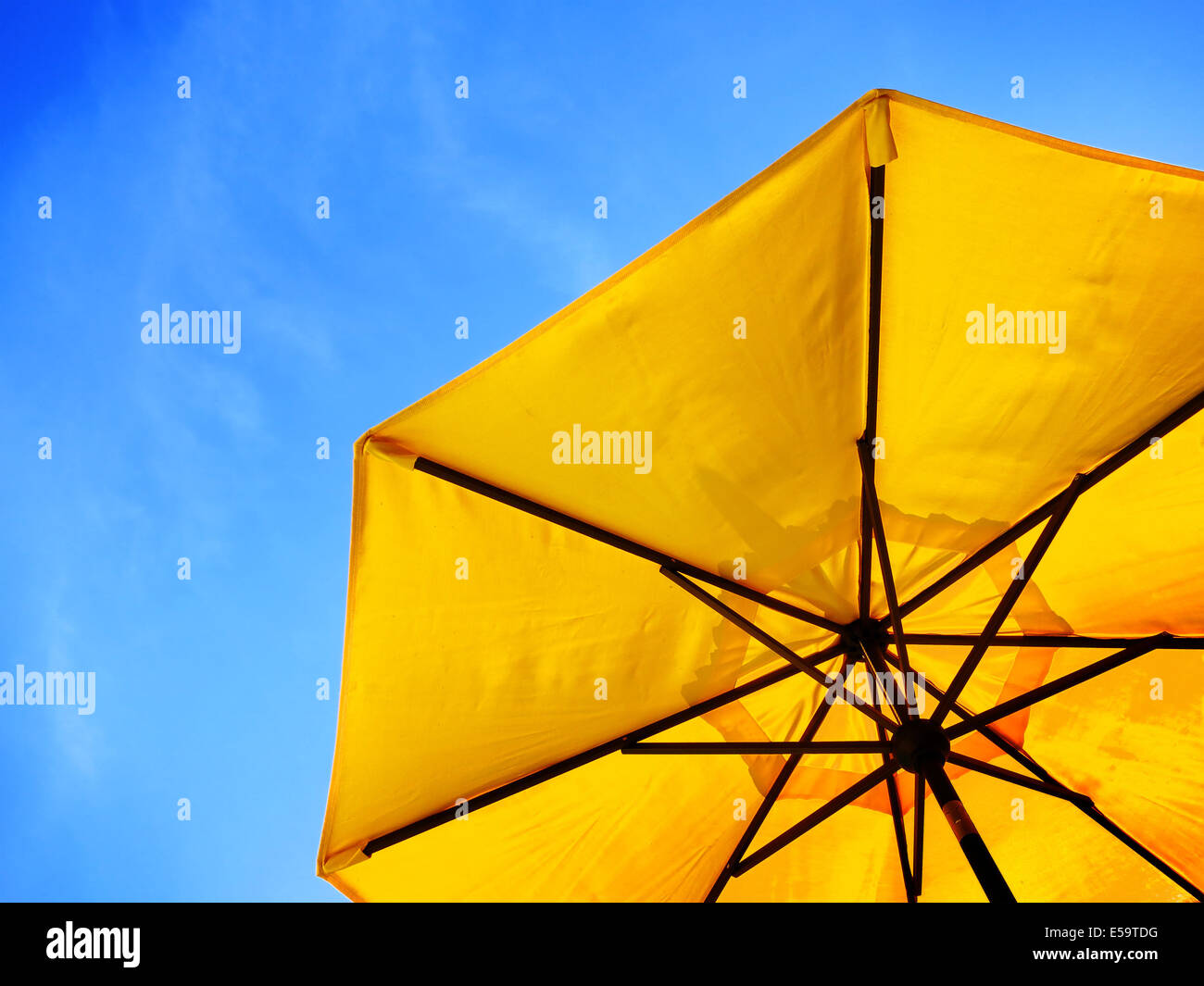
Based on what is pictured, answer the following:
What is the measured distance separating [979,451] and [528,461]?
66.3 inches

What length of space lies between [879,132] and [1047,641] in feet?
6.87

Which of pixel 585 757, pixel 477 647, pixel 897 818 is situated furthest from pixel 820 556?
pixel 477 647

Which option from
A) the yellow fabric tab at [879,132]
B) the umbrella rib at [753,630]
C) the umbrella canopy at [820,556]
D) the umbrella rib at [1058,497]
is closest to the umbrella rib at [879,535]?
the umbrella canopy at [820,556]

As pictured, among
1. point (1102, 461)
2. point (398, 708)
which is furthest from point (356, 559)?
point (1102, 461)

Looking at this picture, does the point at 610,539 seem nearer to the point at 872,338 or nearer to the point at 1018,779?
the point at 872,338

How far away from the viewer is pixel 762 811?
327 cm

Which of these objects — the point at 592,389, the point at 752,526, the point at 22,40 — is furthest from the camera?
the point at 22,40

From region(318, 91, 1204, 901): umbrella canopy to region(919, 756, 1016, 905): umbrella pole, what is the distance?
13mm

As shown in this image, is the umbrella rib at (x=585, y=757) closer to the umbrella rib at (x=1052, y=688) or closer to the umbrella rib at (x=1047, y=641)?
the umbrella rib at (x=1047, y=641)

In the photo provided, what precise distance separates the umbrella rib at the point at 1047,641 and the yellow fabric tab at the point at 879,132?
1.73 metres

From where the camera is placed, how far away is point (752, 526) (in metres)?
3.07

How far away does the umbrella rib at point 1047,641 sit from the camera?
2.90m

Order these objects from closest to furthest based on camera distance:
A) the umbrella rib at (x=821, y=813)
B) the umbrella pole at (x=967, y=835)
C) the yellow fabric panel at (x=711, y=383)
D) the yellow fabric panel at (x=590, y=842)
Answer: the umbrella pole at (x=967, y=835), the yellow fabric panel at (x=711, y=383), the umbrella rib at (x=821, y=813), the yellow fabric panel at (x=590, y=842)
